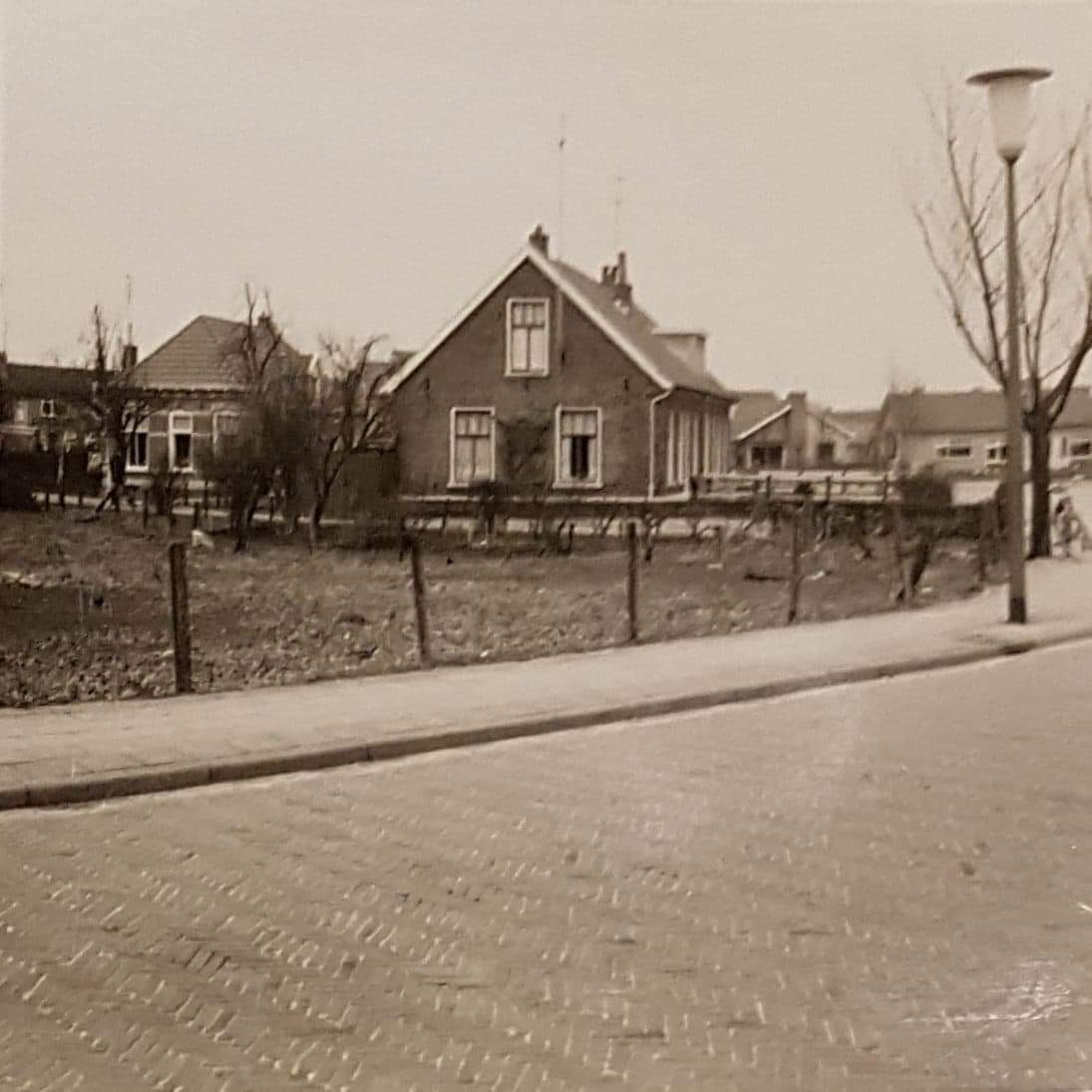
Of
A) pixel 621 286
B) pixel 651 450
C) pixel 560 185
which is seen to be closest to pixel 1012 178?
pixel 651 450

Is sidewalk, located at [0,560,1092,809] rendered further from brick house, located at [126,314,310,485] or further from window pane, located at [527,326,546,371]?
window pane, located at [527,326,546,371]

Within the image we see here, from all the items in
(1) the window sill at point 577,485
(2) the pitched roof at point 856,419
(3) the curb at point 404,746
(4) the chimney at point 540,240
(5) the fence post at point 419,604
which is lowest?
(3) the curb at point 404,746

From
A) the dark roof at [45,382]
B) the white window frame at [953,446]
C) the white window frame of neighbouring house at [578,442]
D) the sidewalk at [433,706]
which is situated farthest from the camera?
the white window frame at [953,446]

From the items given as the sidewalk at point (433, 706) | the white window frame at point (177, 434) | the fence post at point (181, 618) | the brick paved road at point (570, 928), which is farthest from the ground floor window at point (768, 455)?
the fence post at point (181, 618)

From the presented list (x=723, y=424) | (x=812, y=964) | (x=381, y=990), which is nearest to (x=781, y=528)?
(x=723, y=424)

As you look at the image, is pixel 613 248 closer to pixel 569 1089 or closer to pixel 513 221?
pixel 513 221

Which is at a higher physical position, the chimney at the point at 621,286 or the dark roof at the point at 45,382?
the chimney at the point at 621,286

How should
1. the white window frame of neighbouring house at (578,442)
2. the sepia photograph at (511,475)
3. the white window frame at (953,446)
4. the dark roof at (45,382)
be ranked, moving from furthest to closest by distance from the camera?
the white window frame at (953,446) < the white window frame of neighbouring house at (578,442) < the dark roof at (45,382) < the sepia photograph at (511,475)

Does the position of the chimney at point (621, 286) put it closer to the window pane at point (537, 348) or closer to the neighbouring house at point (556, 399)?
the neighbouring house at point (556, 399)
